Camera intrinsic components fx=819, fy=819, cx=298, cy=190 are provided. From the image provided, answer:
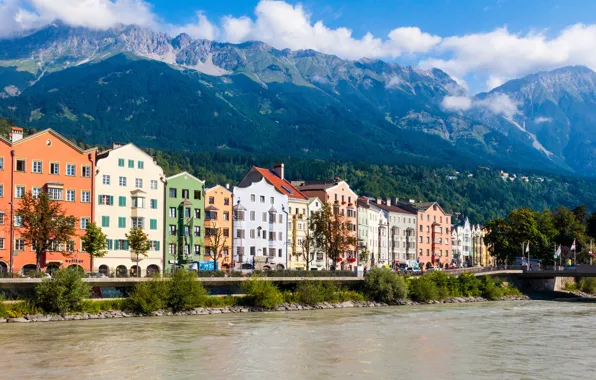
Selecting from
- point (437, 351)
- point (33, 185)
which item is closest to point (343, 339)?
point (437, 351)

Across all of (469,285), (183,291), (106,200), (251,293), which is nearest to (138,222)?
(106,200)

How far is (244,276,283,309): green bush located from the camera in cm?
8881

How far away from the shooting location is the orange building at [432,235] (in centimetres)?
17950

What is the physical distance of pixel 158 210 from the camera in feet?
352

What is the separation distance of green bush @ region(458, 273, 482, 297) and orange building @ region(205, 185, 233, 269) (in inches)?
1332

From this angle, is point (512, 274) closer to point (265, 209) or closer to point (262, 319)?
point (265, 209)

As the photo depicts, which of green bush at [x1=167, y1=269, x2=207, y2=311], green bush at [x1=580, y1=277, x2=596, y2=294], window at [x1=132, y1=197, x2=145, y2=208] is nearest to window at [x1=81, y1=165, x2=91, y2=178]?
window at [x1=132, y1=197, x2=145, y2=208]

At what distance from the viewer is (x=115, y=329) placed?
65.3 meters

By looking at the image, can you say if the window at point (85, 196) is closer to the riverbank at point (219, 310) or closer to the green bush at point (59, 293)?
the riverbank at point (219, 310)

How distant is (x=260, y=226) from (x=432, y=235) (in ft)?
232

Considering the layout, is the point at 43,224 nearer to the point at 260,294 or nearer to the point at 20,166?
the point at 20,166

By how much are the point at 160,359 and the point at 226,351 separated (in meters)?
5.37

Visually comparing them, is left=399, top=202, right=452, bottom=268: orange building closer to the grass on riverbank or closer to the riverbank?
the grass on riverbank

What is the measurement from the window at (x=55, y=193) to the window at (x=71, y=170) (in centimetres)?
249
